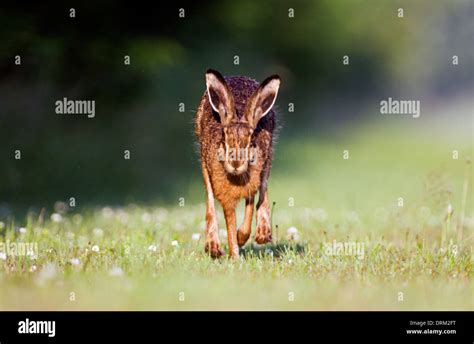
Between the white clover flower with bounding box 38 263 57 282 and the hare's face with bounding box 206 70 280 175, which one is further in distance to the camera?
the hare's face with bounding box 206 70 280 175

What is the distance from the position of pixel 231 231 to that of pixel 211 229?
0.55 metres

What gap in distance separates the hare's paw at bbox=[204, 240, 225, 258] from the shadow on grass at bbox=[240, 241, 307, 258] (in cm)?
26

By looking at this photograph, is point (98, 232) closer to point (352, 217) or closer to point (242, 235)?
point (242, 235)

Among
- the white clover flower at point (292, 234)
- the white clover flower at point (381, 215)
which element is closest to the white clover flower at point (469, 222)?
the white clover flower at point (381, 215)

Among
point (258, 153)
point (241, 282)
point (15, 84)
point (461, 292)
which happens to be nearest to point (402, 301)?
point (461, 292)

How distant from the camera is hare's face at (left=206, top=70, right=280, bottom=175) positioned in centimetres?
804

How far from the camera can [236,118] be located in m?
8.30

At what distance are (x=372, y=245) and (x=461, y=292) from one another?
2.25 meters

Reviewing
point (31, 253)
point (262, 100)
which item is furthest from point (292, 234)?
point (31, 253)

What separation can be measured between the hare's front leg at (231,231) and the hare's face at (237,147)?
27.0 inches

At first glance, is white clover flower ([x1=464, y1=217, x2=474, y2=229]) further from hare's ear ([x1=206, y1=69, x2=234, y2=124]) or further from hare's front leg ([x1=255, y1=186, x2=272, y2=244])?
hare's ear ([x1=206, y1=69, x2=234, y2=124])

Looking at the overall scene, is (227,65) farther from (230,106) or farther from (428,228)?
(230,106)

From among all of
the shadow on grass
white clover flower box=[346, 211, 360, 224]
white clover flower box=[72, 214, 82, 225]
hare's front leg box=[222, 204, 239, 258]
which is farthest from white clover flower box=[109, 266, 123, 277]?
white clover flower box=[346, 211, 360, 224]

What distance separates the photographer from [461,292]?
725 centimetres
